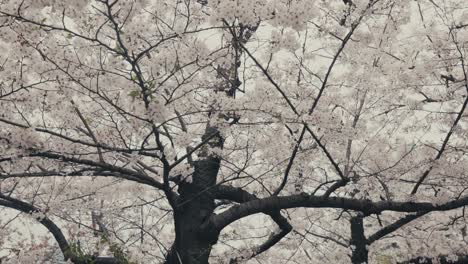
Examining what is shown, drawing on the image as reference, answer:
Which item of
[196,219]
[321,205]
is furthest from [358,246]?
[196,219]

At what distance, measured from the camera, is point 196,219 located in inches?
247

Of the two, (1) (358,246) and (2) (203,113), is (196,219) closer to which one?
(2) (203,113)

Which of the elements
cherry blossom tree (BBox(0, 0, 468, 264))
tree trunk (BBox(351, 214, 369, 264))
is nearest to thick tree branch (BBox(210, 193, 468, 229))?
cherry blossom tree (BBox(0, 0, 468, 264))

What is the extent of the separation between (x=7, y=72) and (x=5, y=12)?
104cm

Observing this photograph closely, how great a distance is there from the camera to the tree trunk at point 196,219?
235 inches

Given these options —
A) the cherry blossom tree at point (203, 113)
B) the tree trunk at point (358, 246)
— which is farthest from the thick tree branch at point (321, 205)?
the tree trunk at point (358, 246)

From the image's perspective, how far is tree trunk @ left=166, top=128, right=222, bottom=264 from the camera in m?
5.98

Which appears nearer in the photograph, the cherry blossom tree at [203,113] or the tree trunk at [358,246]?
the cherry blossom tree at [203,113]

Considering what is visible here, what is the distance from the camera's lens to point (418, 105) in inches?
309

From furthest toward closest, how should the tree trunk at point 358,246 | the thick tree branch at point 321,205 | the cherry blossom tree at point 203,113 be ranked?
the tree trunk at point 358,246 < the thick tree branch at point 321,205 < the cherry blossom tree at point 203,113

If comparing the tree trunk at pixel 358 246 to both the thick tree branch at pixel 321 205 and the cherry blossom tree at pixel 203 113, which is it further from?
the thick tree branch at pixel 321 205

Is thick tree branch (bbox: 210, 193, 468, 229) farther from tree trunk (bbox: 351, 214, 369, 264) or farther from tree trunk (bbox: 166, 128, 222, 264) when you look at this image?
tree trunk (bbox: 351, 214, 369, 264)

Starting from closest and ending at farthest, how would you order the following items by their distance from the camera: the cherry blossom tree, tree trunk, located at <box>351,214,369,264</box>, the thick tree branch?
the cherry blossom tree, the thick tree branch, tree trunk, located at <box>351,214,369,264</box>

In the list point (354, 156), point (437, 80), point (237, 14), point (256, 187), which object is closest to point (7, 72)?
point (237, 14)
